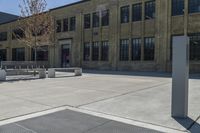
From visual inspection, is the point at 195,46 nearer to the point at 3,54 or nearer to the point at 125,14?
the point at 125,14

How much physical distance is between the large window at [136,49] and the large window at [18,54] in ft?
85.8

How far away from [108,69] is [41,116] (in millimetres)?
25924

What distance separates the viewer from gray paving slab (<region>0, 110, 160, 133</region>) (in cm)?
562

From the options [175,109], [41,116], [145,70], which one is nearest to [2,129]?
[41,116]

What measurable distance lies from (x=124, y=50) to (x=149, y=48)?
12.2 feet

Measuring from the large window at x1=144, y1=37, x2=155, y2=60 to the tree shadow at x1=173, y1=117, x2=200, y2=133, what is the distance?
2220cm

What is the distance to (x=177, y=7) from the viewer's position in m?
26.6

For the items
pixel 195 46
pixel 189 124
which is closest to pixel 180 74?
pixel 189 124

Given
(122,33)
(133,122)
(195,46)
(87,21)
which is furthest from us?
(87,21)

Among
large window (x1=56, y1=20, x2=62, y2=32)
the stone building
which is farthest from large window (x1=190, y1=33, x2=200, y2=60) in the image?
large window (x1=56, y1=20, x2=62, y2=32)

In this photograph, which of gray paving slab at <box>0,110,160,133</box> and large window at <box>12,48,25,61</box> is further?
large window at <box>12,48,25,61</box>

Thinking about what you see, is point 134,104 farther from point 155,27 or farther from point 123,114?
point 155,27

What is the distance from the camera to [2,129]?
18.6 feet

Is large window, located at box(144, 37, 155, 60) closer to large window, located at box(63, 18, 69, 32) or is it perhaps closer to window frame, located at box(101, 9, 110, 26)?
window frame, located at box(101, 9, 110, 26)
